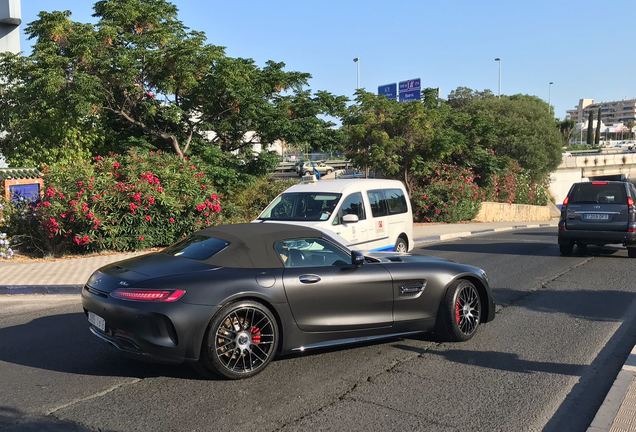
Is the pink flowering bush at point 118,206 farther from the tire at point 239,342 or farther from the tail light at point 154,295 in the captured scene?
the tire at point 239,342

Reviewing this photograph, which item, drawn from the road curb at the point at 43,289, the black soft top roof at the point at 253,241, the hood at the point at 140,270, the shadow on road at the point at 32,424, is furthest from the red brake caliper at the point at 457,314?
the road curb at the point at 43,289

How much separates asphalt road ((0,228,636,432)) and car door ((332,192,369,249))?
321 centimetres

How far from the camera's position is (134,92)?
14648 mm

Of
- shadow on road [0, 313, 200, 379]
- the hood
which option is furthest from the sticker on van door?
the hood

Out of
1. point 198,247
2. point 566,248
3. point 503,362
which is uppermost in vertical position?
point 198,247

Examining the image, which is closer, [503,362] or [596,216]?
[503,362]

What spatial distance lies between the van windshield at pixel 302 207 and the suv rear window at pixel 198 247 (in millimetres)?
4039

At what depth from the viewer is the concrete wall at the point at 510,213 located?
97.8 feet

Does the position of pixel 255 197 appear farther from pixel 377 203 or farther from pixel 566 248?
pixel 566 248

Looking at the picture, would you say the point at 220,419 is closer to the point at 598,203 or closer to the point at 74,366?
the point at 74,366

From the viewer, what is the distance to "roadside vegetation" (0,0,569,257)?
12.1 meters

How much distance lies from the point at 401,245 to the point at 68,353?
7.47 metres

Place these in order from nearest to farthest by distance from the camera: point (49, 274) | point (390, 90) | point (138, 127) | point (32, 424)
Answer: point (32, 424) < point (49, 274) < point (138, 127) < point (390, 90)

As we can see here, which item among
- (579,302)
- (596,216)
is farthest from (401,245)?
(596,216)
